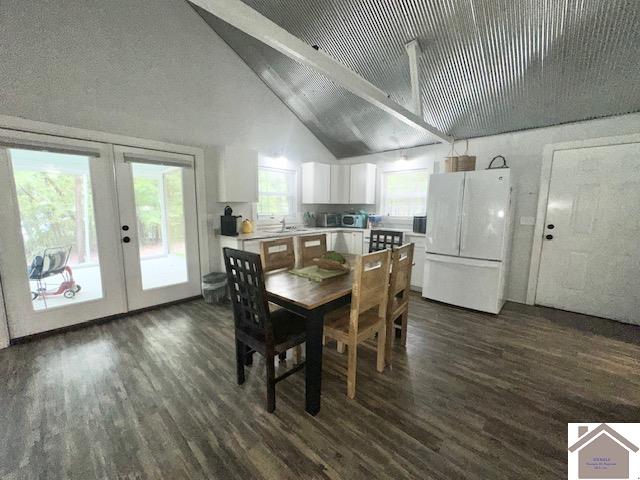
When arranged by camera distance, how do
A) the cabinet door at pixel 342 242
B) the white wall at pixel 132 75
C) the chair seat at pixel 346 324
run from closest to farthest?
the chair seat at pixel 346 324
the white wall at pixel 132 75
the cabinet door at pixel 342 242

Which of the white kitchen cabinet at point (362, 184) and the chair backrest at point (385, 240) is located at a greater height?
the white kitchen cabinet at point (362, 184)

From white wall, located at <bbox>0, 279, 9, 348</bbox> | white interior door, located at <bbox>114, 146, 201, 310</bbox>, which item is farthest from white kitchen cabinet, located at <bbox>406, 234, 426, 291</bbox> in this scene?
white wall, located at <bbox>0, 279, 9, 348</bbox>

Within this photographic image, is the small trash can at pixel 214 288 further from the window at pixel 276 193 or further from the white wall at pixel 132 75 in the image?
the window at pixel 276 193

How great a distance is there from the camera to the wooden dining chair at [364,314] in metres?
1.68

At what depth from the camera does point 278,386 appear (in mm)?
1903

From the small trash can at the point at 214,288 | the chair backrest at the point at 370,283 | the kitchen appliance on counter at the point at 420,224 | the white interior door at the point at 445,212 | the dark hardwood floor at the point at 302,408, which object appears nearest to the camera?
the dark hardwood floor at the point at 302,408

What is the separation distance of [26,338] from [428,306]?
4.36 m

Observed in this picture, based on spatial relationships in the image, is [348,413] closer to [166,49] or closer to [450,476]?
[450,476]

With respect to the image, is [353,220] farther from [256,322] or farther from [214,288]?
[256,322]

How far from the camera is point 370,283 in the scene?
177 centimetres

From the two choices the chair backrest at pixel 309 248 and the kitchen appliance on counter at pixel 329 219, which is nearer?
the chair backrest at pixel 309 248

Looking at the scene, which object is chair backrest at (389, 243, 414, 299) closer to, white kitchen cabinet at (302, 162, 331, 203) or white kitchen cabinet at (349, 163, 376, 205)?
white kitchen cabinet at (349, 163, 376, 205)

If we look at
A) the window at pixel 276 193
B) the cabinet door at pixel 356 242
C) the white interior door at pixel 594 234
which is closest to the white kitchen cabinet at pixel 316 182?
the window at pixel 276 193
